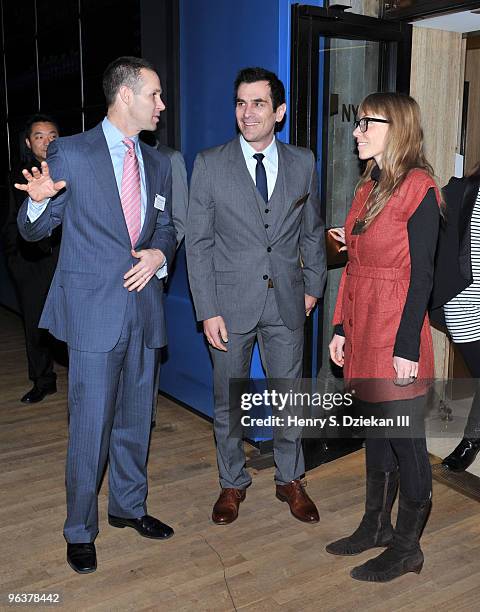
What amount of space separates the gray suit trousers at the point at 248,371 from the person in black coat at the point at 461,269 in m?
0.78

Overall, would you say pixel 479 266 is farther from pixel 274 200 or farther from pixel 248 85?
pixel 248 85

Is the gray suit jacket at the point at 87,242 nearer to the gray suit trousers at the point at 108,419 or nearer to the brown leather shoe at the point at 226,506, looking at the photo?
the gray suit trousers at the point at 108,419

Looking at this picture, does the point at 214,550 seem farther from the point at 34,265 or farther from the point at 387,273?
the point at 34,265

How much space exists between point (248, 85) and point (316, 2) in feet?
3.16

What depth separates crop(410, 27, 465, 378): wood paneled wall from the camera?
4066 mm

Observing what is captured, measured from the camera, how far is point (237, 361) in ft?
10.7

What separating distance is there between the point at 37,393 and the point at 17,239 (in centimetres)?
108

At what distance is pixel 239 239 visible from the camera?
10.3ft

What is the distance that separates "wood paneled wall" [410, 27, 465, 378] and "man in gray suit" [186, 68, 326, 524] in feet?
3.99

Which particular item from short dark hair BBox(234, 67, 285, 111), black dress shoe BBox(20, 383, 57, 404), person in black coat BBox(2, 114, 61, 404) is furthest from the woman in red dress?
black dress shoe BBox(20, 383, 57, 404)

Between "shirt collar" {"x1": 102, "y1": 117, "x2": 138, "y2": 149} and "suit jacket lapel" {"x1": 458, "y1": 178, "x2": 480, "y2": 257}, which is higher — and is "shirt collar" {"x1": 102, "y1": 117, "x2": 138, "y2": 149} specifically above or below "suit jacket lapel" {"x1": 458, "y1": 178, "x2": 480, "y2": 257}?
above

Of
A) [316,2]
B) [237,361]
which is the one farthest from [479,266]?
[316,2]

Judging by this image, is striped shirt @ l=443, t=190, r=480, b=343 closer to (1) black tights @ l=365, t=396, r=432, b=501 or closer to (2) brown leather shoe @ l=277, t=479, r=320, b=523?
(1) black tights @ l=365, t=396, r=432, b=501

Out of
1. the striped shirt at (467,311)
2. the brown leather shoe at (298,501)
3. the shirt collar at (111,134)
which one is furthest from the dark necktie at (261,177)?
the brown leather shoe at (298,501)
